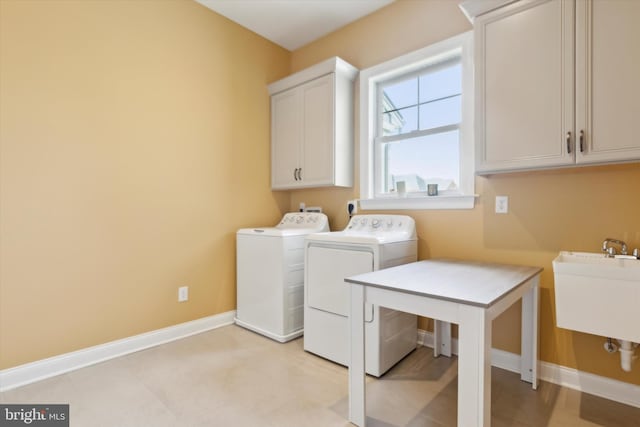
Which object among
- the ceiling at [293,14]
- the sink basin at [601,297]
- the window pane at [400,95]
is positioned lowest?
the sink basin at [601,297]

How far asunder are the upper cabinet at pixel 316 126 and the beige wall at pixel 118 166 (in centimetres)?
30

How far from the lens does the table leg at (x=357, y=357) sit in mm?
1521

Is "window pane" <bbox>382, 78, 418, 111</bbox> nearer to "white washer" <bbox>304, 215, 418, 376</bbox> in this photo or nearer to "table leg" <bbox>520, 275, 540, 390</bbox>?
"white washer" <bbox>304, 215, 418, 376</bbox>

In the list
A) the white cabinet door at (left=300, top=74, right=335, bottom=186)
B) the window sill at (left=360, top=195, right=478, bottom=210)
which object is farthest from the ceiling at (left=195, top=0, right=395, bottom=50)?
the window sill at (left=360, top=195, right=478, bottom=210)

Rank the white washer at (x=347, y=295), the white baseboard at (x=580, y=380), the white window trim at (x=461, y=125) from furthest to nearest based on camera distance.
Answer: the white window trim at (x=461, y=125) → the white washer at (x=347, y=295) → the white baseboard at (x=580, y=380)

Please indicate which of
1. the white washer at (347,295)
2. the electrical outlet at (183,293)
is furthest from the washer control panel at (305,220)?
the electrical outlet at (183,293)

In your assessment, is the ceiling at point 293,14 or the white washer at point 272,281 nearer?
the white washer at point 272,281

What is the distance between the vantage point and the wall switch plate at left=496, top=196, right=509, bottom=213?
2117 millimetres

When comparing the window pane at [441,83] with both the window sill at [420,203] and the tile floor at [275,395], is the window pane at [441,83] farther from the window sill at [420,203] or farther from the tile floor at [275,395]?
the tile floor at [275,395]

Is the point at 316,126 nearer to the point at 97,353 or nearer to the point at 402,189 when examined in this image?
the point at 402,189

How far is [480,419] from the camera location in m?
1.16

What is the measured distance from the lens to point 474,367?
117 centimetres

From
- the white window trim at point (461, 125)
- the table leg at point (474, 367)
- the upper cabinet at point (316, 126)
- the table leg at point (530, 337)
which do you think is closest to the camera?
the table leg at point (474, 367)

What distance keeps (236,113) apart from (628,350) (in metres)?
3.20
